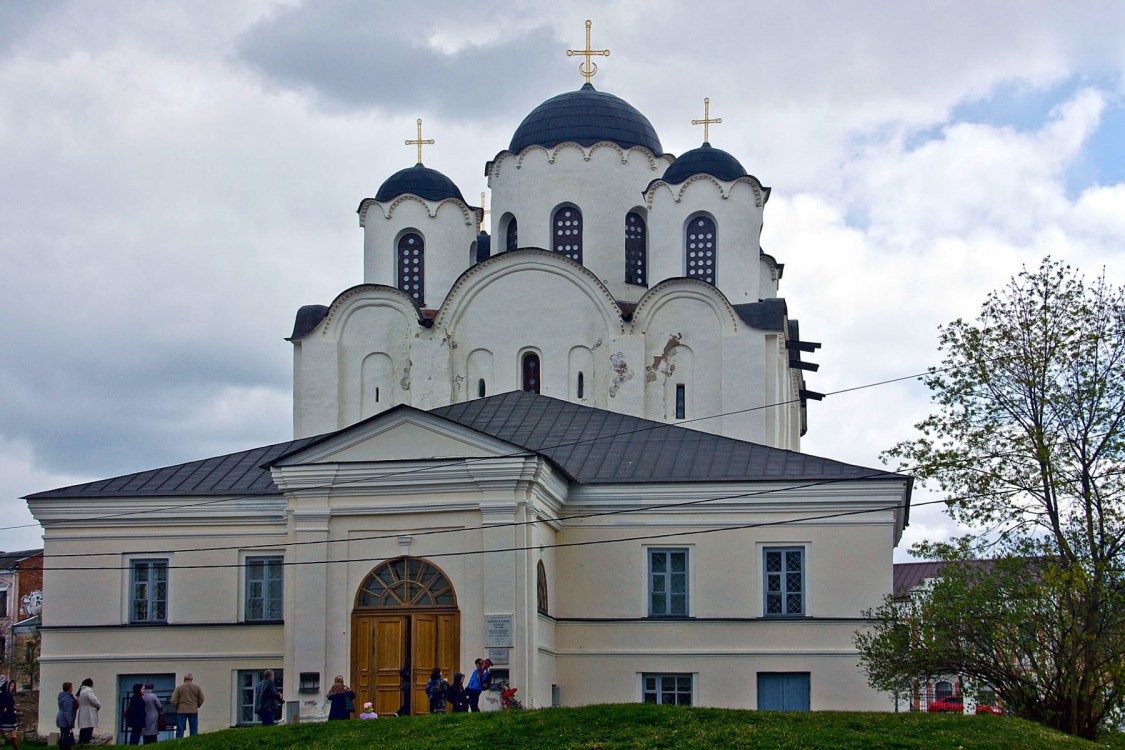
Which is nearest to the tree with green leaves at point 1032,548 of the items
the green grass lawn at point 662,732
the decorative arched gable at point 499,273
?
the green grass lawn at point 662,732

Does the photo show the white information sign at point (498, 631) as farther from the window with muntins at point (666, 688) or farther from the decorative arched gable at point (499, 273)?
the decorative arched gable at point (499, 273)

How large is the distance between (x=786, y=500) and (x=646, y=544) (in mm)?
2414

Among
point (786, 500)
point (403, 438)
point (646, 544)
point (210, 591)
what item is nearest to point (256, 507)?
point (210, 591)

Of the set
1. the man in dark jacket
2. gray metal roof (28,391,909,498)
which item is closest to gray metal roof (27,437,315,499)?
gray metal roof (28,391,909,498)

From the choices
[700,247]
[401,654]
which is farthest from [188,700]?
[700,247]

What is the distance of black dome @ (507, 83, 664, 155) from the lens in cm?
3922

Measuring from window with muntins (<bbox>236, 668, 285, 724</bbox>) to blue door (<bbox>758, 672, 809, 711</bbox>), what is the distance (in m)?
7.95

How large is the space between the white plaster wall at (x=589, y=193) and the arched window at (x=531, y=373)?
3.19 metres

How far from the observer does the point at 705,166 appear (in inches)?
1485

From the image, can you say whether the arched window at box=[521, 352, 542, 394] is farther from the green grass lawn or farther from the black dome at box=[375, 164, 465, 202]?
the green grass lawn

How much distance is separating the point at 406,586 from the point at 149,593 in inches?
213

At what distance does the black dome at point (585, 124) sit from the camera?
3922 cm

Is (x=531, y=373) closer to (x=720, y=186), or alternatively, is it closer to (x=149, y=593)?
(x=720, y=186)

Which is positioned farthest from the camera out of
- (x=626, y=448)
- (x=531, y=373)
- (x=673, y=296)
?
(x=531, y=373)
